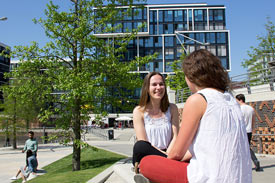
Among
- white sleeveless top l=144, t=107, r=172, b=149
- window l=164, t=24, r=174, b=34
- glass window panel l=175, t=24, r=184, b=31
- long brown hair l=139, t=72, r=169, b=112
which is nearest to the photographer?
white sleeveless top l=144, t=107, r=172, b=149

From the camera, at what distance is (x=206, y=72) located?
206 centimetres

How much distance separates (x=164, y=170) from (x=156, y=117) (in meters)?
1.29

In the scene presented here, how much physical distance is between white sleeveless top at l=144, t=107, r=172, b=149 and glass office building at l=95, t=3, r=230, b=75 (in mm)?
59970

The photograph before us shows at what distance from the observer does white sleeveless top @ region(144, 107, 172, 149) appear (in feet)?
10.7

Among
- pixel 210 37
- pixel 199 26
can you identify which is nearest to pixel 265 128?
pixel 210 37

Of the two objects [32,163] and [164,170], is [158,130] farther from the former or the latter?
[32,163]

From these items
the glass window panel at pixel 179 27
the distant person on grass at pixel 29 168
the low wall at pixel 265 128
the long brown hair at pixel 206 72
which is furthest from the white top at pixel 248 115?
the glass window panel at pixel 179 27

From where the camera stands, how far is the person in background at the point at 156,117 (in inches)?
129

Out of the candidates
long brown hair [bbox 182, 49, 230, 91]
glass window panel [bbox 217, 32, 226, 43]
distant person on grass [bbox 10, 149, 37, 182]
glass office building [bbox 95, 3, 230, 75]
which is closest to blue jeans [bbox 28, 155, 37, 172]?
distant person on grass [bbox 10, 149, 37, 182]

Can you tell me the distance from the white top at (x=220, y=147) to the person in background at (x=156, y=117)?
1321 mm

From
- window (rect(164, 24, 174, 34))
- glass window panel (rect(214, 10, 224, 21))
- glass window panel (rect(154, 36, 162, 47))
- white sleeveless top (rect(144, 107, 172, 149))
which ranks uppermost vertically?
glass window panel (rect(214, 10, 224, 21))

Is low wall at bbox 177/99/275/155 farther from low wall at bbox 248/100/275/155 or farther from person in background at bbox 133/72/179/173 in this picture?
person in background at bbox 133/72/179/173

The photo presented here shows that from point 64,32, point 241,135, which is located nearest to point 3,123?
point 64,32

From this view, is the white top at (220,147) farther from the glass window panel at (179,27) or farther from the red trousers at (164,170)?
the glass window panel at (179,27)
